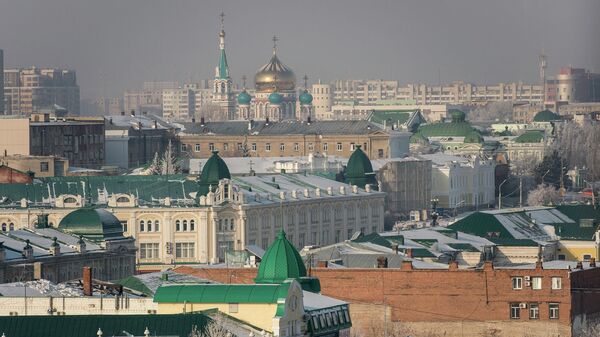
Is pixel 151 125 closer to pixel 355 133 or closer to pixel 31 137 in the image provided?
pixel 355 133

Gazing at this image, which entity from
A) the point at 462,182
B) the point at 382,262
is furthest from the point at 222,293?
the point at 462,182

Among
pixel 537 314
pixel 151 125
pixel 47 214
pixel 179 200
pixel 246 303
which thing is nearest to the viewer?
pixel 246 303

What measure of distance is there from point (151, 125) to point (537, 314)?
106 metres

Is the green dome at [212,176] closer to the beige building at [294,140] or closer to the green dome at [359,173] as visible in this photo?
the green dome at [359,173]

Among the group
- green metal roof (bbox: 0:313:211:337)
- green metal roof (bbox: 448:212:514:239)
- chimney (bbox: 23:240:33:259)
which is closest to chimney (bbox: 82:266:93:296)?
green metal roof (bbox: 0:313:211:337)

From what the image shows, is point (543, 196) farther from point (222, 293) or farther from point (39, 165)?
point (222, 293)

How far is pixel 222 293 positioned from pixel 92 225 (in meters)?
30.7

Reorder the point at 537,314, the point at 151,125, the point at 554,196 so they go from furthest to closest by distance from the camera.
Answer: the point at 151,125 < the point at 554,196 < the point at 537,314

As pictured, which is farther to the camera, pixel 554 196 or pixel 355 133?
pixel 355 133

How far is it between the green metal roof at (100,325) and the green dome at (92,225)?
31.9 m

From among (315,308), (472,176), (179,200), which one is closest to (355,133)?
(472,176)

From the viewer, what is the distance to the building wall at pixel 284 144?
168m

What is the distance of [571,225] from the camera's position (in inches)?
4043

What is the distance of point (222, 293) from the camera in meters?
58.3
